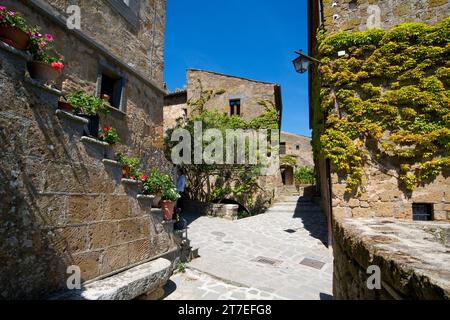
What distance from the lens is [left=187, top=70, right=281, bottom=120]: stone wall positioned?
640 inches

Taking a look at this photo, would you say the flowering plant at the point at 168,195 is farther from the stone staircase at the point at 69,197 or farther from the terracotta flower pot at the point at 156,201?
the stone staircase at the point at 69,197

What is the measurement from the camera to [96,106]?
4.13 metres

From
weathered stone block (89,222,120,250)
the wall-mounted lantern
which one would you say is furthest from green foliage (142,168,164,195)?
the wall-mounted lantern

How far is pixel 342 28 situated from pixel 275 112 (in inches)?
353

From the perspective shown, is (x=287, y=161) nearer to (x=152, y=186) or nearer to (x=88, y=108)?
(x=152, y=186)

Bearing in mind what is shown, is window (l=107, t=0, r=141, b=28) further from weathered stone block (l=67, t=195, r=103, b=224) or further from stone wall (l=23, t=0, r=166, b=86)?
weathered stone block (l=67, t=195, r=103, b=224)

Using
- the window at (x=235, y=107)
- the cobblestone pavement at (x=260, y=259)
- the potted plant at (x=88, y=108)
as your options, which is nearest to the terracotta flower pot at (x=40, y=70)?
the potted plant at (x=88, y=108)

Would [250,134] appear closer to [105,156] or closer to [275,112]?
[275,112]

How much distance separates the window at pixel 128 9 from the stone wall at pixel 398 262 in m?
7.08

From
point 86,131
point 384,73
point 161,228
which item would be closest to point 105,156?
point 86,131

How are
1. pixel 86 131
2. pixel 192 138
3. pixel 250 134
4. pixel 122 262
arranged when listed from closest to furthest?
pixel 86 131
pixel 122 262
pixel 192 138
pixel 250 134

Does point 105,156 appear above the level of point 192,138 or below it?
below

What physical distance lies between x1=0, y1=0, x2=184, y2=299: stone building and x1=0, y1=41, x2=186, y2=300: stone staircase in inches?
0.5

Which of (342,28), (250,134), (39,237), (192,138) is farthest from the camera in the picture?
(250,134)
